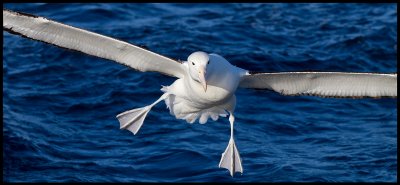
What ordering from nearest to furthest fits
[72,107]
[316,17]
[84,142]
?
[84,142], [72,107], [316,17]

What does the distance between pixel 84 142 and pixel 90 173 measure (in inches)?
46.5

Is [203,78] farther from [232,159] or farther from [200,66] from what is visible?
[232,159]

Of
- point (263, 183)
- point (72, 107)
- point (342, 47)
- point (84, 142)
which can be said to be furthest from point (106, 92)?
point (342, 47)

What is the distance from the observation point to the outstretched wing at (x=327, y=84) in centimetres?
1125

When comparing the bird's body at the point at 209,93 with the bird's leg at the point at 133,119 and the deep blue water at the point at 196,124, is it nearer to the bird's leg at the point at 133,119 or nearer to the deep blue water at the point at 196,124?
the bird's leg at the point at 133,119

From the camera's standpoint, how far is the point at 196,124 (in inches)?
615

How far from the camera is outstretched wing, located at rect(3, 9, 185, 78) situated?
36.3ft

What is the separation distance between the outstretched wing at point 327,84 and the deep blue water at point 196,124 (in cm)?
276

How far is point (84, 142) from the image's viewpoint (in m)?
15.2

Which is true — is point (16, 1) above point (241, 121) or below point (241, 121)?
above

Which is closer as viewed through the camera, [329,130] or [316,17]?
[329,130]

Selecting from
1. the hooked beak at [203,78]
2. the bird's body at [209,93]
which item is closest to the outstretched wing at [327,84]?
the bird's body at [209,93]

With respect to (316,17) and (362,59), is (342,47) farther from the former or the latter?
(316,17)

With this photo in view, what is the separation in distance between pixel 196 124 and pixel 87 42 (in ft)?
15.2
